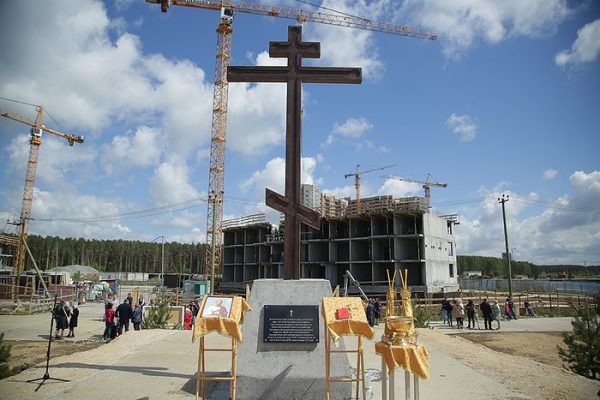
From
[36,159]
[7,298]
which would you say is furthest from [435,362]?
[36,159]

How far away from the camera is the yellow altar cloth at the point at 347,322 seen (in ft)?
22.9

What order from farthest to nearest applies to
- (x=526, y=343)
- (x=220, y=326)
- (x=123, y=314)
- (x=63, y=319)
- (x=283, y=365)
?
(x=526, y=343) → (x=63, y=319) → (x=123, y=314) → (x=283, y=365) → (x=220, y=326)

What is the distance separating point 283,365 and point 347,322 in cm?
191

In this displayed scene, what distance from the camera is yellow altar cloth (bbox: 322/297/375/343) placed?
6.98m

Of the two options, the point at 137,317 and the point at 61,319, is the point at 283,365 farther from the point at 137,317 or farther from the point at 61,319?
the point at 61,319

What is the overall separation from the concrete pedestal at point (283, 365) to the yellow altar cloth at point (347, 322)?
1.21 meters

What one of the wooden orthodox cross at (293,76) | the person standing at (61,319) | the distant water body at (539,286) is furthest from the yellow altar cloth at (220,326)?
the distant water body at (539,286)

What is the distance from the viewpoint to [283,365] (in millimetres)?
8094

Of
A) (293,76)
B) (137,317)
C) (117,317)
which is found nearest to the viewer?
(293,76)

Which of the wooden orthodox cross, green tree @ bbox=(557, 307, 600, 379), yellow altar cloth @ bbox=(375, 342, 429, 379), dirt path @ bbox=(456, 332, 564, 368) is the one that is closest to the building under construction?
dirt path @ bbox=(456, 332, 564, 368)

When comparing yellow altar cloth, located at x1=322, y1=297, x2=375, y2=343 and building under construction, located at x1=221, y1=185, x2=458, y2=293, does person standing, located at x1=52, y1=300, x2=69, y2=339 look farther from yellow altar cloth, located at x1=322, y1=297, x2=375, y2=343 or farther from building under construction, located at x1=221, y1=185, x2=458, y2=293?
building under construction, located at x1=221, y1=185, x2=458, y2=293

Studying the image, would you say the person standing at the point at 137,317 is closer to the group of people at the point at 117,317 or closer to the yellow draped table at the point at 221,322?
the group of people at the point at 117,317

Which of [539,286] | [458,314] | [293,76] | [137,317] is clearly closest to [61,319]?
[137,317]

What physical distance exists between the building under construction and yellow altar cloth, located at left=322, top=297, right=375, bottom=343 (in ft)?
141
